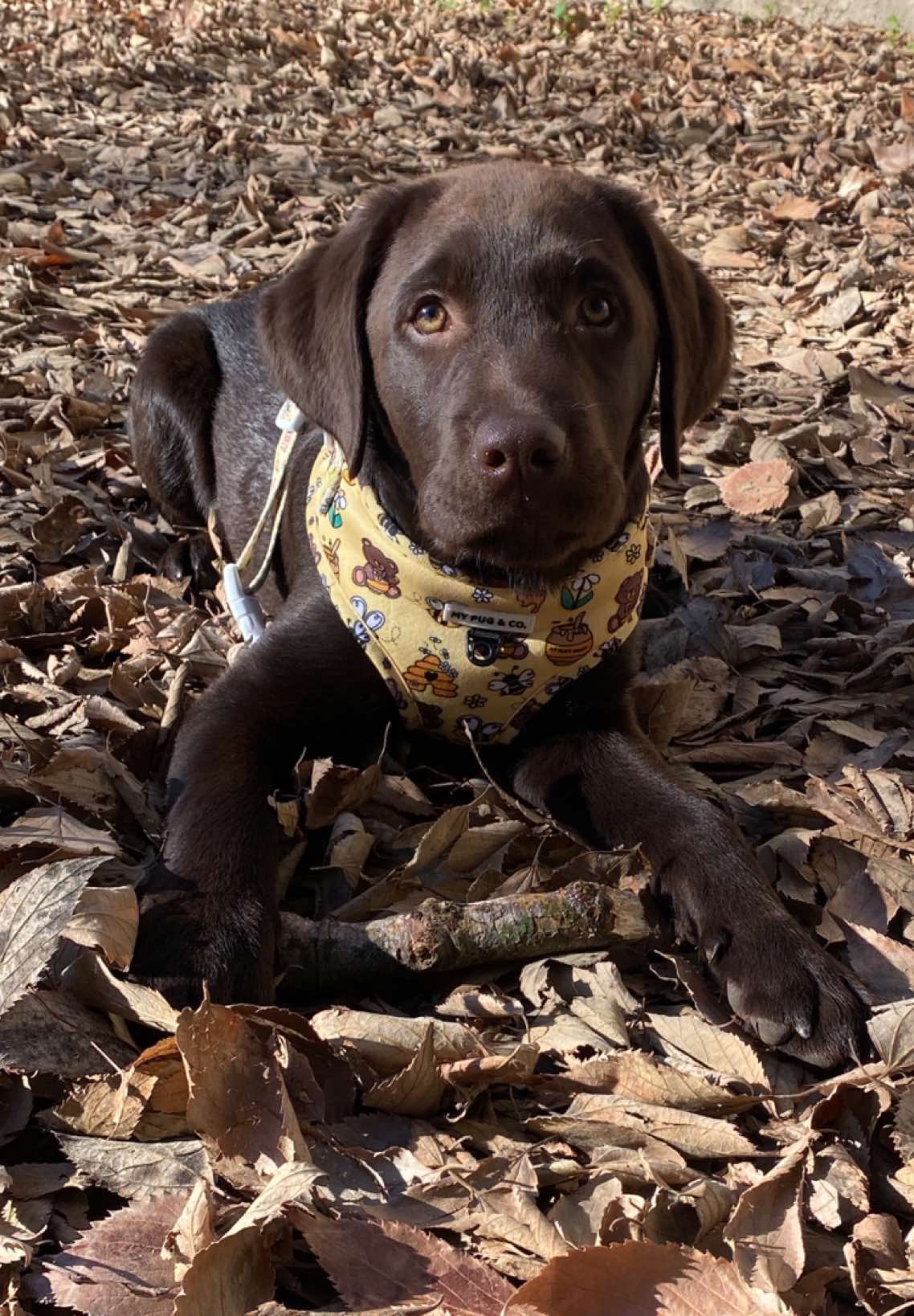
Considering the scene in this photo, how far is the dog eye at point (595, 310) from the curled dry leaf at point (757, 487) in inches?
62.5

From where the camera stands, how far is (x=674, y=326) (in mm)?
2781

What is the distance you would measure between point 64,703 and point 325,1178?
4.83ft

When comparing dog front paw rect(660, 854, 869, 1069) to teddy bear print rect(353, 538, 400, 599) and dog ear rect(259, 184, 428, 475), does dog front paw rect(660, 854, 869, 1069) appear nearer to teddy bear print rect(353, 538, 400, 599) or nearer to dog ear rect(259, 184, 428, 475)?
teddy bear print rect(353, 538, 400, 599)

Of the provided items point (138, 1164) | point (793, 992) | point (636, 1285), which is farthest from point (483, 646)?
point (636, 1285)

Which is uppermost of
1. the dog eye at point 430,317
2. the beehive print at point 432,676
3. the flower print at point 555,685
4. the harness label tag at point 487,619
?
the dog eye at point 430,317

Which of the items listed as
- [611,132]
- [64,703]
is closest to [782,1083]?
[64,703]

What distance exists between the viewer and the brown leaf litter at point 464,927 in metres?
1.59

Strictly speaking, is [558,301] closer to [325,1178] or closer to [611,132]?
[325,1178]

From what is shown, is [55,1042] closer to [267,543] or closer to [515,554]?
[515,554]

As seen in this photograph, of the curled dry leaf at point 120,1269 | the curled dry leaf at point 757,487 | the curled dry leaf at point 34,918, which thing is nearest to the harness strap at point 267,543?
the curled dry leaf at point 34,918

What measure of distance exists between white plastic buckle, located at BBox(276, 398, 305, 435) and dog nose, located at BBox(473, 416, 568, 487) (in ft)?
3.99

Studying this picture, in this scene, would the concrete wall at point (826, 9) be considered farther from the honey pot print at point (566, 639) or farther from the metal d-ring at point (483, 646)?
the metal d-ring at point (483, 646)

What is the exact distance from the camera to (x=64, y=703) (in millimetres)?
2857

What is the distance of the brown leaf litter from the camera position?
62.5 inches
